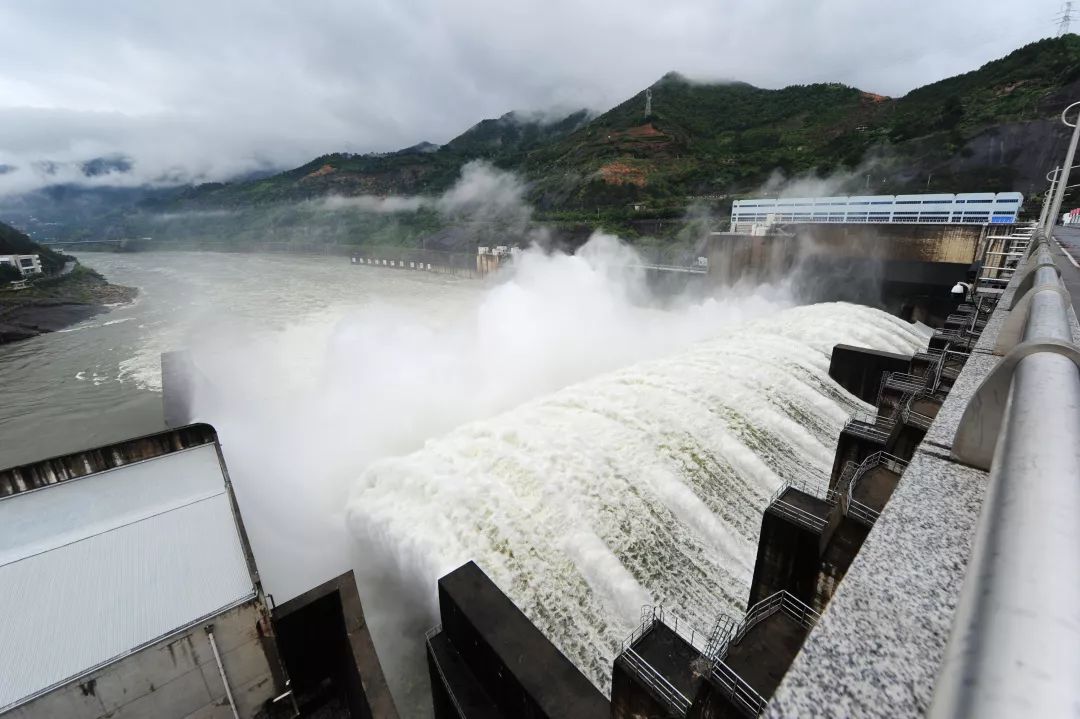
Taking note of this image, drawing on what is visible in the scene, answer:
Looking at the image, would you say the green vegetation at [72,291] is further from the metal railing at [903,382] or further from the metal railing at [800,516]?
the metal railing at [903,382]

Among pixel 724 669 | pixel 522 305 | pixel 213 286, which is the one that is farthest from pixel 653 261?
pixel 213 286

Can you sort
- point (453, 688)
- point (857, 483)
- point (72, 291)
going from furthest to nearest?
point (72, 291) < point (857, 483) < point (453, 688)

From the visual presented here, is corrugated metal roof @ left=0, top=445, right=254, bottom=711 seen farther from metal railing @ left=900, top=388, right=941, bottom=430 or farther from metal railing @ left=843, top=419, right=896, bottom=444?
metal railing @ left=900, top=388, right=941, bottom=430

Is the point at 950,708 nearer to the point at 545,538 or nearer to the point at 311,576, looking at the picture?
the point at 545,538

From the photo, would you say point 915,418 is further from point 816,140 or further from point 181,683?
point 816,140

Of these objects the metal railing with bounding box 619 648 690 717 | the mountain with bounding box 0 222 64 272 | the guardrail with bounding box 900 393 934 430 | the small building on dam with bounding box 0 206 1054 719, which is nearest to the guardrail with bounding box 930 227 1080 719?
the small building on dam with bounding box 0 206 1054 719

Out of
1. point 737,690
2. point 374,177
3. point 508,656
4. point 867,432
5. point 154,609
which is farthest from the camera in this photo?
point 374,177

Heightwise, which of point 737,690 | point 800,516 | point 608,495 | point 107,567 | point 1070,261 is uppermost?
point 1070,261

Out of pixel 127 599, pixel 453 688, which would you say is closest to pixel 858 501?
pixel 453 688
